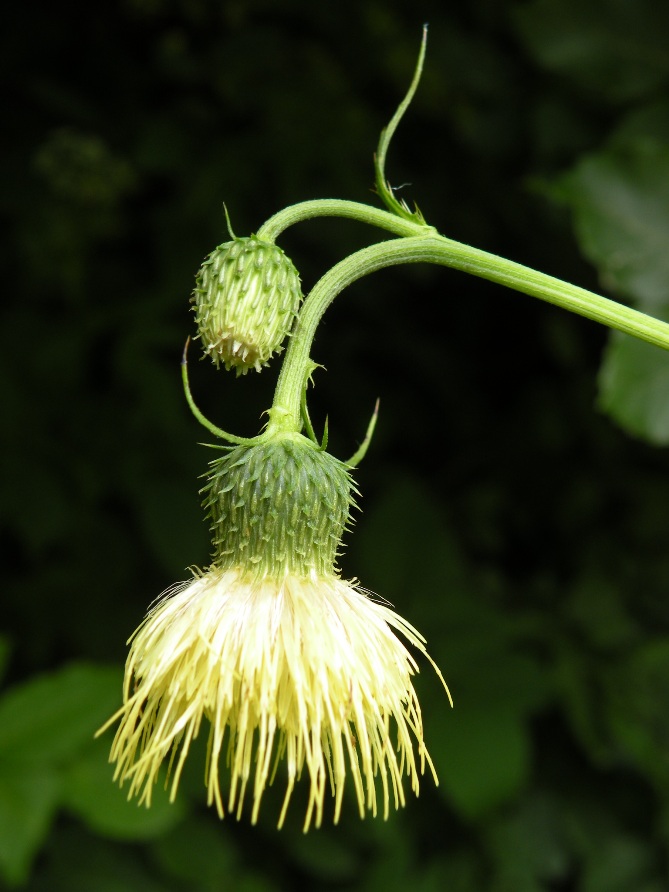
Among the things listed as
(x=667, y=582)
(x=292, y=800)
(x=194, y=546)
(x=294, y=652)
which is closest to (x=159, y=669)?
(x=294, y=652)

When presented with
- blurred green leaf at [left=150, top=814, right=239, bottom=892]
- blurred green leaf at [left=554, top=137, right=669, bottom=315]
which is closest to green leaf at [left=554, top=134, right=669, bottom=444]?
→ blurred green leaf at [left=554, top=137, right=669, bottom=315]

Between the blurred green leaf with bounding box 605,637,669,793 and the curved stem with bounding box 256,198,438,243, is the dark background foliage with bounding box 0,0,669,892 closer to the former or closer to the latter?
the blurred green leaf with bounding box 605,637,669,793

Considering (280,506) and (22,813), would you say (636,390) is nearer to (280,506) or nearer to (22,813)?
(280,506)

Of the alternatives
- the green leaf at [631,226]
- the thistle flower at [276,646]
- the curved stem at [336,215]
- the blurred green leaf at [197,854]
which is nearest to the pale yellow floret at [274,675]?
the thistle flower at [276,646]

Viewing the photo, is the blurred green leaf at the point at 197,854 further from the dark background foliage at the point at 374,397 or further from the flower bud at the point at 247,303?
the flower bud at the point at 247,303

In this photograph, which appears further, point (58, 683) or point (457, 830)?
point (457, 830)

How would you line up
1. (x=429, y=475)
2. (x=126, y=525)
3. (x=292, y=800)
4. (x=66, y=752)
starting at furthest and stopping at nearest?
(x=429, y=475)
(x=126, y=525)
(x=292, y=800)
(x=66, y=752)

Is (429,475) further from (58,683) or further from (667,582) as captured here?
(58,683)
